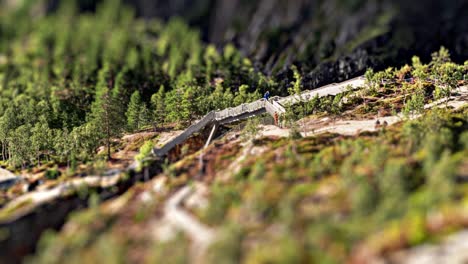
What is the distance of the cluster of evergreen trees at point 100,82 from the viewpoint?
7569 cm

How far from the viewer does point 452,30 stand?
396 ft

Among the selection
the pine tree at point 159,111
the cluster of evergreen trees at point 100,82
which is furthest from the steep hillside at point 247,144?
the cluster of evergreen trees at point 100,82

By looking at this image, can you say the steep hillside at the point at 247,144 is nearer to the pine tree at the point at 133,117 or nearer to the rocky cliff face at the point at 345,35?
the pine tree at the point at 133,117

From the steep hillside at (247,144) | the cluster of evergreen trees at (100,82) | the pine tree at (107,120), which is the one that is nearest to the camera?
the steep hillside at (247,144)

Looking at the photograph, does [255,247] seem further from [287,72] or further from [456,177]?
[287,72]

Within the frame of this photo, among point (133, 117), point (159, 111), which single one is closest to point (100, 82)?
point (133, 117)

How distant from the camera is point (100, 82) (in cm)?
10475

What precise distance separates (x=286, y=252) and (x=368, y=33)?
9698cm

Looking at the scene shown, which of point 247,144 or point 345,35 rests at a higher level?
point 345,35

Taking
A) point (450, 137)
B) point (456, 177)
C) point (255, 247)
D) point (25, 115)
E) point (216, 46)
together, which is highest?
point (216, 46)

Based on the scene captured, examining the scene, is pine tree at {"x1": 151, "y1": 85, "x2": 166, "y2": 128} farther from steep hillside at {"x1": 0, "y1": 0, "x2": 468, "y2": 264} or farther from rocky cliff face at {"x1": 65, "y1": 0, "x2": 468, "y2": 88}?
rocky cliff face at {"x1": 65, "y1": 0, "x2": 468, "y2": 88}

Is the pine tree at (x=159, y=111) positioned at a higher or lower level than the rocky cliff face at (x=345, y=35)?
lower

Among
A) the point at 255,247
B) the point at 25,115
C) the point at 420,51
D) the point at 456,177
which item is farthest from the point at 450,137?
the point at 25,115

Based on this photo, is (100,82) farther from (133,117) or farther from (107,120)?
(107,120)
